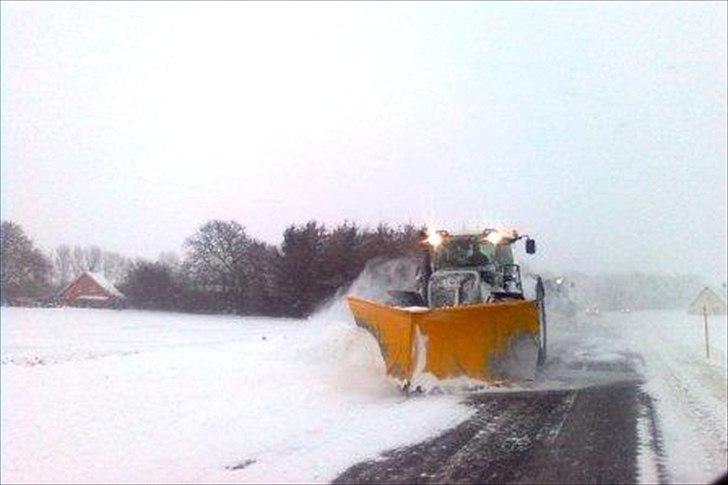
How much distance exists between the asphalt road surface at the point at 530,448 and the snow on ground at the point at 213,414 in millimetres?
367

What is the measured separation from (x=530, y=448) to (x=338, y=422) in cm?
246

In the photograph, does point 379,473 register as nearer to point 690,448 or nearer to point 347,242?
point 690,448

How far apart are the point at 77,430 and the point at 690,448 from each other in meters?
6.21

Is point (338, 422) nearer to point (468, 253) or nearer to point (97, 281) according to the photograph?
point (468, 253)

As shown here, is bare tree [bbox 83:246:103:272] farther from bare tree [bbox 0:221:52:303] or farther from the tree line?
the tree line

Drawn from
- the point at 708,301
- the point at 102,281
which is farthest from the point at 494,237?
the point at 102,281

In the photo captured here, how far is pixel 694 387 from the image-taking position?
1131 centimetres

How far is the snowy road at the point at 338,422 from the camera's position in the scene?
6.45 metres

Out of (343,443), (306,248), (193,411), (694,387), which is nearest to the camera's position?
(343,443)

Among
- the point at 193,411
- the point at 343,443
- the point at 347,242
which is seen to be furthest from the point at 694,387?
the point at 347,242

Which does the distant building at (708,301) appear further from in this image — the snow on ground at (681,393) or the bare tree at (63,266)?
the bare tree at (63,266)

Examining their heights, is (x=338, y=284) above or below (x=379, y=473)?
above

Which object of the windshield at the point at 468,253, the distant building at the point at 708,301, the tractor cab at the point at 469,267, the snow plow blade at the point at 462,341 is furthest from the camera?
the distant building at the point at 708,301

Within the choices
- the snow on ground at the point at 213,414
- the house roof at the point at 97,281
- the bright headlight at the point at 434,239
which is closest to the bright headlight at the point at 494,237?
the bright headlight at the point at 434,239
